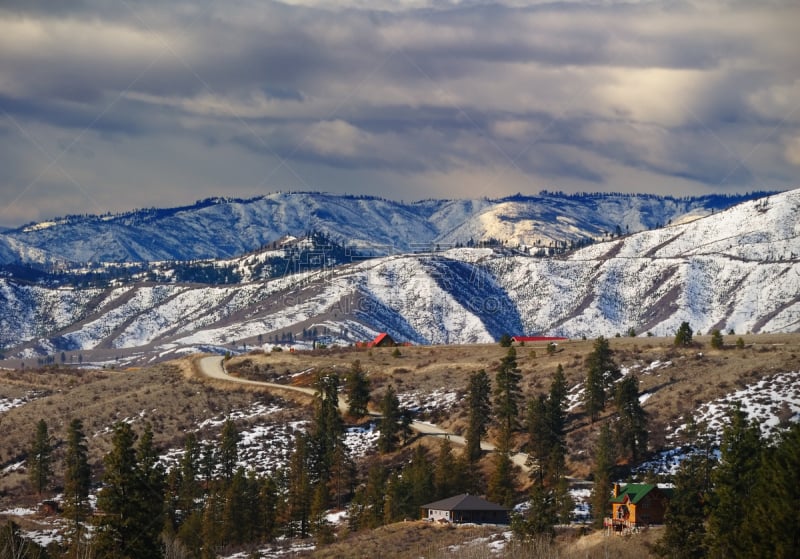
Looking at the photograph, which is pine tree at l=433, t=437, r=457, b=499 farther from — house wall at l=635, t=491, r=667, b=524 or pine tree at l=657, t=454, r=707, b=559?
pine tree at l=657, t=454, r=707, b=559

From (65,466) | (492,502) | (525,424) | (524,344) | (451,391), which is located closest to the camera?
(492,502)

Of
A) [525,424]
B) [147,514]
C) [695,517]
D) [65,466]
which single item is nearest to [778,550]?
[695,517]

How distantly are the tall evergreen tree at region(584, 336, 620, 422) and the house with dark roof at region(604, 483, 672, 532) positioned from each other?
36.6m

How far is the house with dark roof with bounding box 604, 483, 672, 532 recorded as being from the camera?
281ft

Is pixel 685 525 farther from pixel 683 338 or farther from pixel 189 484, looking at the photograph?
pixel 683 338

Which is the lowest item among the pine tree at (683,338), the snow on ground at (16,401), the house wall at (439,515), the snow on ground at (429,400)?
the house wall at (439,515)

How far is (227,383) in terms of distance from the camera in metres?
173

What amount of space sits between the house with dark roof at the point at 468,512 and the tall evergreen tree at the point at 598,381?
29659mm

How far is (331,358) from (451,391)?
3594 centimetres

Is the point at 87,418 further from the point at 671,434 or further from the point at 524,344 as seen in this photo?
the point at 671,434

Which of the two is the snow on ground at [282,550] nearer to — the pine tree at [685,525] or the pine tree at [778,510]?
the pine tree at [685,525]

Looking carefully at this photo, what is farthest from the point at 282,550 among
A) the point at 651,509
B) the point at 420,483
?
the point at 651,509

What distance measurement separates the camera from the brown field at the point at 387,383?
120312 mm

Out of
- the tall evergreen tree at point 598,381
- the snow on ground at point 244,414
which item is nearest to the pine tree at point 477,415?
the tall evergreen tree at point 598,381
